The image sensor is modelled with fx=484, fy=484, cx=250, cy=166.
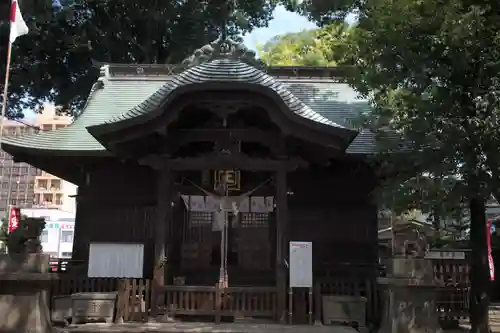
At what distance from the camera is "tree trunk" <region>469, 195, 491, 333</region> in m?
9.35

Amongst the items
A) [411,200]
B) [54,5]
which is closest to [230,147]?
[411,200]

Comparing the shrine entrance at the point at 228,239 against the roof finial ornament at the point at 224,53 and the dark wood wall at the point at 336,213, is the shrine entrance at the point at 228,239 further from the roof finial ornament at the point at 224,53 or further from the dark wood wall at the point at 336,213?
the roof finial ornament at the point at 224,53

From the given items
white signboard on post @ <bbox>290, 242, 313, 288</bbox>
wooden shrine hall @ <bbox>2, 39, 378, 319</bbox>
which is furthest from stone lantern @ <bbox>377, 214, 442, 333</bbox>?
white signboard on post @ <bbox>290, 242, 313, 288</bbox>

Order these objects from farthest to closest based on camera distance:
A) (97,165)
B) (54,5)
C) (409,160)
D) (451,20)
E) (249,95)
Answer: (54,5), (97,165), (249,95), (409,160), (451,20)

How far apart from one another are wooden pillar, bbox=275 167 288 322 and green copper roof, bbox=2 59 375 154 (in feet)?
5.33

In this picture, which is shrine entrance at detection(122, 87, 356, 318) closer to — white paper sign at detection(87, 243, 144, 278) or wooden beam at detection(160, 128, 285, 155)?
wooden beam at detection(160, 128, 285, 155)

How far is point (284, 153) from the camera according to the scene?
1069cm

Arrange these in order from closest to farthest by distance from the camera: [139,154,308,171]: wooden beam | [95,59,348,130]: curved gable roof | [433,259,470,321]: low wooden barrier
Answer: [95,59,348,130]: curved gable roof, [139,154,308,171]: wooden beam, [433,259,470,321]: low wooden barrier

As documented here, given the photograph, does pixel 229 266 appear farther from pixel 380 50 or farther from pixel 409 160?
pixel 380 50

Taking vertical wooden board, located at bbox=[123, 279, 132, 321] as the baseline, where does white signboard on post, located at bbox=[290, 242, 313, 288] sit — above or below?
above

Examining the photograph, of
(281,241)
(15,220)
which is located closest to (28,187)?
(15,220)

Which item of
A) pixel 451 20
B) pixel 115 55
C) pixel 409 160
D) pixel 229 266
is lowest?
pixel 229 266

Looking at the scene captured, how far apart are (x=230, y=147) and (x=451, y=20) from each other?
16.7 feet

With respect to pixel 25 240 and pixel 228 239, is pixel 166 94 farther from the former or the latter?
pixel 228 239
